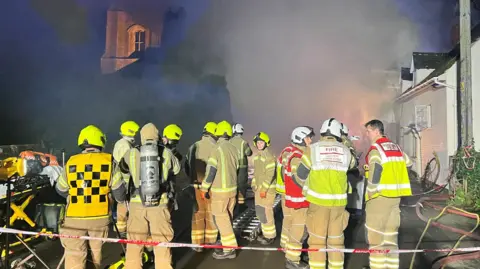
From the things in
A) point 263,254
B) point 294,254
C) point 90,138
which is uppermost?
point 90,138

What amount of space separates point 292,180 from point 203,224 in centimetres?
140

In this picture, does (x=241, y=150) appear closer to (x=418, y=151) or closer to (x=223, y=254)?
(x=223, y=254)

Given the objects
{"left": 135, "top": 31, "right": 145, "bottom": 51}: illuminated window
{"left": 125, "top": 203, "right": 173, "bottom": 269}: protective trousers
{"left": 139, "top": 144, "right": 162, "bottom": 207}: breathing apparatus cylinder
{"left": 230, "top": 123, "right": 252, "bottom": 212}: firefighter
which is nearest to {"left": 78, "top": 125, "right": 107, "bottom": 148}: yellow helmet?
{"left": 139, "top": 144, "right": 162, "bottom": 207}: breathing apparatus cylinder

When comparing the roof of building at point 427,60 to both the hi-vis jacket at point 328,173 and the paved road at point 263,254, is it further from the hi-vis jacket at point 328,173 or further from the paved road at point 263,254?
the hi-vis jacket at point 328,173

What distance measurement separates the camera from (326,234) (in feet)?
12.0

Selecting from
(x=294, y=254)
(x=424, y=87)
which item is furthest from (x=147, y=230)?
(x=424, y=87)

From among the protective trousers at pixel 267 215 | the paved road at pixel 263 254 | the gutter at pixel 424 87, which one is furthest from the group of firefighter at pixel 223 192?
the gutter at pixel 424 87

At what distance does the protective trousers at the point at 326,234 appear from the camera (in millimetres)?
3611

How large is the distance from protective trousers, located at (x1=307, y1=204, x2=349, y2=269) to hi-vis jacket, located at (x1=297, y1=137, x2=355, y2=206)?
9cm

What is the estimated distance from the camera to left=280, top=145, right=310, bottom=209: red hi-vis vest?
4.30 metres

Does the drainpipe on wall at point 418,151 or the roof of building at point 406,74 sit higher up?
the roof of building at point 406,74

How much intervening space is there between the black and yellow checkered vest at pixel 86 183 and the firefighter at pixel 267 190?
7.65ft

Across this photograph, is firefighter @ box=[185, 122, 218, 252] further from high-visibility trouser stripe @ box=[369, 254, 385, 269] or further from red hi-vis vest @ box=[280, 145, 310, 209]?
high-visibility trouser stripe @ box=[369, 254, 385, 269]

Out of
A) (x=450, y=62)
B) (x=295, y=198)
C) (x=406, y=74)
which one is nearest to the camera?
(x=295, y=198)
